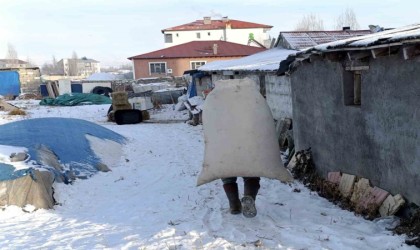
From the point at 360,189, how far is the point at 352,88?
174cm

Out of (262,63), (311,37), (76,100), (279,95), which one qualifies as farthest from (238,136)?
(76,100)

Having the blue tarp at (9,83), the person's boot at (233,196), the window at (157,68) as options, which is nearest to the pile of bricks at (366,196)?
the person's boot at (233,196)

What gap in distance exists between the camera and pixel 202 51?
48.1 metres

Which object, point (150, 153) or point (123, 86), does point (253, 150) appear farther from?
point (123, 86)

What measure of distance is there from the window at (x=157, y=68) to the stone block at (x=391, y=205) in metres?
43.6

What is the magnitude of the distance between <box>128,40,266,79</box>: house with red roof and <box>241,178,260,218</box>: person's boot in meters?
41.0

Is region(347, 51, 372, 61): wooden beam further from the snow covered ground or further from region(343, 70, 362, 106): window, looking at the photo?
the snow covered ground

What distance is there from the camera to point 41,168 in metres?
8.59

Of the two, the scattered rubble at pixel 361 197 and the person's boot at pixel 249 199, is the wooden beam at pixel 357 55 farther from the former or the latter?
the person's boot at pixel 249 199

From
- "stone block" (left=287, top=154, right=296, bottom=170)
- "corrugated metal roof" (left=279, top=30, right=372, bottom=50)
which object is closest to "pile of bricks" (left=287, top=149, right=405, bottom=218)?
"stone block" (left=287, top=154, right=296, bottom=170)

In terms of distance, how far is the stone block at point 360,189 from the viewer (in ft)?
22.5

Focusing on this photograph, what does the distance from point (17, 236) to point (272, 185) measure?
4623 mm

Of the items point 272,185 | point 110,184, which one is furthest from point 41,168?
point 272,185

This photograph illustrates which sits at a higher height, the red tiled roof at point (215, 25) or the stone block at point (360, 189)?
the red tiled roof at point (215, 25)
